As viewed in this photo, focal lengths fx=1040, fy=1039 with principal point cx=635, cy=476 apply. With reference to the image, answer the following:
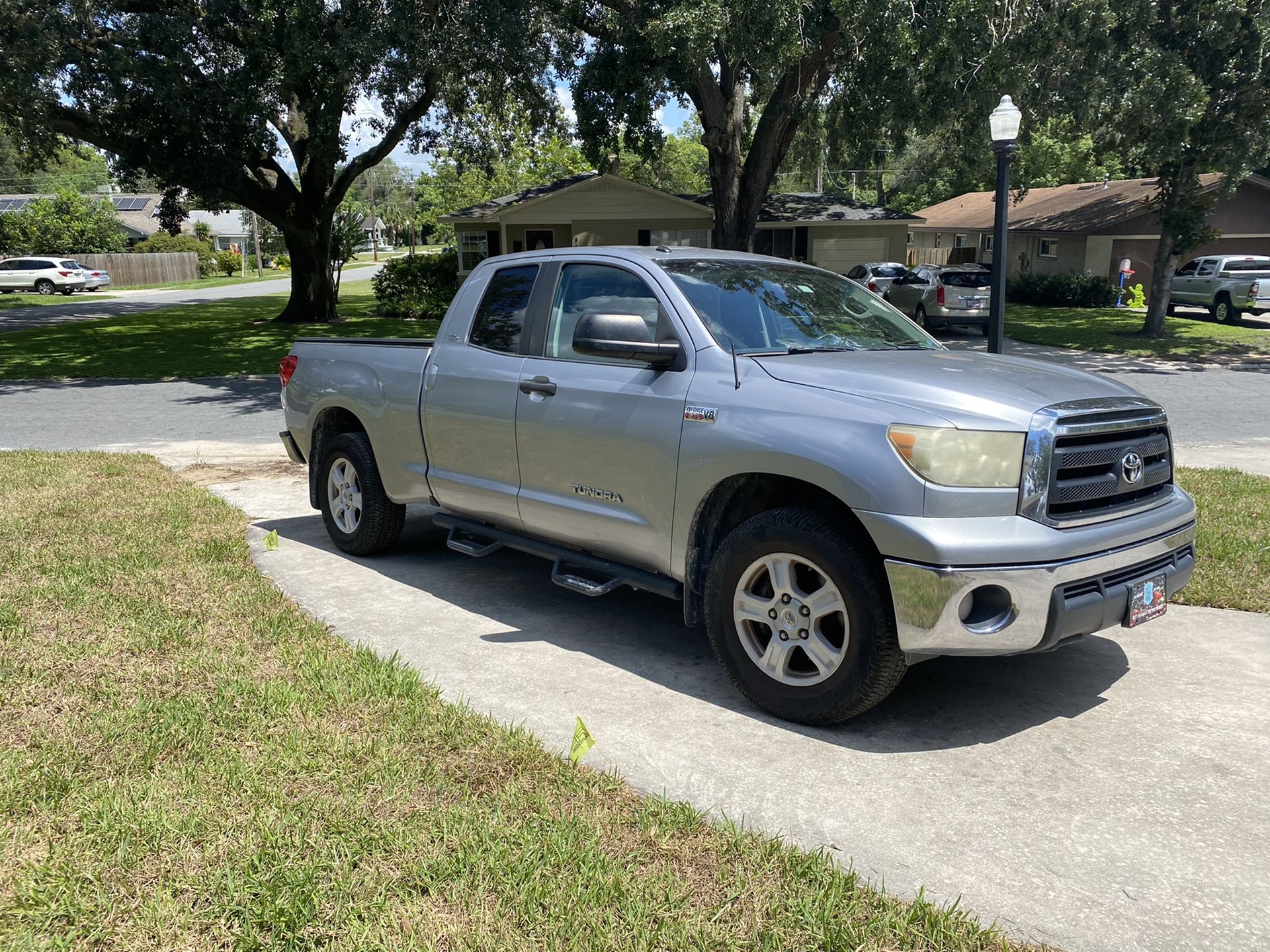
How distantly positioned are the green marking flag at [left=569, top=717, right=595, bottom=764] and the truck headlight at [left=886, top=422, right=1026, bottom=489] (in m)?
1.59

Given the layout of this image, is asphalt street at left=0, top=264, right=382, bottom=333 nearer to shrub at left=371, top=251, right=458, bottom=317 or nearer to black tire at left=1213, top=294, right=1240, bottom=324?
shrub at left=371, top=251, right=458, bottom=317

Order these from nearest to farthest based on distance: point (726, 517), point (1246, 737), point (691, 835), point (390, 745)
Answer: point (691, 835) < point (390, 745) < point (1246, 737) < point (726, 517)

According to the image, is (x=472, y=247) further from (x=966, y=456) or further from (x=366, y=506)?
(x=966, y=456)

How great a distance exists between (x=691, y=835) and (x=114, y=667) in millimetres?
2787

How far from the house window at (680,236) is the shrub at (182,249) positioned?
38.8 m

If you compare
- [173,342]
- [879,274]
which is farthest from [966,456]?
[879,274]

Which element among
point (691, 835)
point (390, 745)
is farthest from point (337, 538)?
point (691, 835)

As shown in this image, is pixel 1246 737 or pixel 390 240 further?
pixel 390 240

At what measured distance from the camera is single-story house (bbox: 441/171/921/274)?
106 ft

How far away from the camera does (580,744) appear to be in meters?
3.93

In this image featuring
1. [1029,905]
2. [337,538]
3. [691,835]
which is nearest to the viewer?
[1029,905]

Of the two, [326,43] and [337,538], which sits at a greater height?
[326,43]

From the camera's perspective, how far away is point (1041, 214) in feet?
132

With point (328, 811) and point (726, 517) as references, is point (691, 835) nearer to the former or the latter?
point (328, 811)
